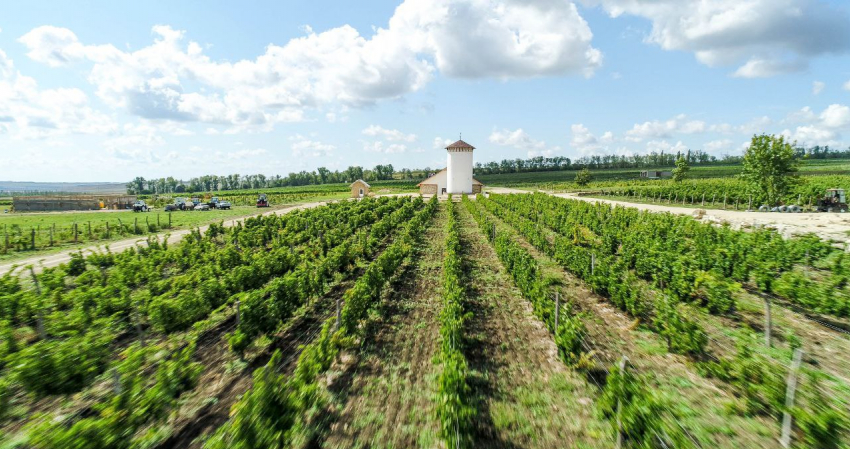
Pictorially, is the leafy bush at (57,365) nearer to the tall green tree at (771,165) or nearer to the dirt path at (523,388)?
the dirt path at (523,388)

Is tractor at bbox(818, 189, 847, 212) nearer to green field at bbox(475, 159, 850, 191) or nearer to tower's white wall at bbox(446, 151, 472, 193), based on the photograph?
green field at bbox(475, 159, 850, 191)

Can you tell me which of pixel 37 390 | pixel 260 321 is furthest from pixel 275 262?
pixel 37 390

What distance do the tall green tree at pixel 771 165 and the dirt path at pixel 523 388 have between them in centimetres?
2961

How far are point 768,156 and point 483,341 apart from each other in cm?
3258

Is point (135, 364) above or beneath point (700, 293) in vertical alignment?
above

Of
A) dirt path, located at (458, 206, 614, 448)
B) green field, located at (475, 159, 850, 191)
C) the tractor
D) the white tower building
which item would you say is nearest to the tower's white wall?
the white tower building

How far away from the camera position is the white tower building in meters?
68.3

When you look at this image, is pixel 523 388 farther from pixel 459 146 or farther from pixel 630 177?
pixel 630 177

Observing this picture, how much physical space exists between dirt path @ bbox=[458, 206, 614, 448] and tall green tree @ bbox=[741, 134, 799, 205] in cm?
2961

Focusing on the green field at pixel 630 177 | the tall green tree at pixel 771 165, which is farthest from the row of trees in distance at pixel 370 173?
the tall green tree at pixel 771 165

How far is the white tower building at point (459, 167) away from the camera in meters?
68.3

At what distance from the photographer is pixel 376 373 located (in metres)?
7.60

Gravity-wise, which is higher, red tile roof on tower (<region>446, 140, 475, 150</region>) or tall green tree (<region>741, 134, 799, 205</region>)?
red tile roof on tower (<region>446, 140, 475, 150</region>)

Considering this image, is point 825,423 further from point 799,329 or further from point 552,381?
point 799,329
